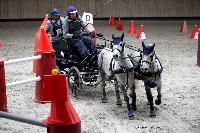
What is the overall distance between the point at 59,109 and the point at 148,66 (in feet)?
12.9

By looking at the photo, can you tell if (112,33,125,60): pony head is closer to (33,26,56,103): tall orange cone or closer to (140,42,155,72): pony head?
(140,42,155,72): pony head

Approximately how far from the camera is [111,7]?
78.9 ft

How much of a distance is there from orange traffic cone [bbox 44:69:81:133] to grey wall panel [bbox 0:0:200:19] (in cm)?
1999

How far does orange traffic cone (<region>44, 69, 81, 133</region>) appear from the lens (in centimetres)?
372

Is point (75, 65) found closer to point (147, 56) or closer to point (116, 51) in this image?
point (116, 51)

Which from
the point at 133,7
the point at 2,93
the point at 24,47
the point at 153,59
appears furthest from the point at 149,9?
the point at 2,93

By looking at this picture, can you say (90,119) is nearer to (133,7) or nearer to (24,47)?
(24,47)

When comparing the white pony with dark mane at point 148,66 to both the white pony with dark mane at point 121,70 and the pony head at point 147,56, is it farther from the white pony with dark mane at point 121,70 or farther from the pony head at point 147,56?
the white pony with dark mane at point 121,70

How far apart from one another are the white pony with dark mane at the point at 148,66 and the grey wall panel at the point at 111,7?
1585 cm

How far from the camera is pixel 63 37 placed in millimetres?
9664

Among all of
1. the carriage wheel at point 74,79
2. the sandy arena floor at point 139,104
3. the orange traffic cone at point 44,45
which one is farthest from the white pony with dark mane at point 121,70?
the orange traffic cone at point 44,45

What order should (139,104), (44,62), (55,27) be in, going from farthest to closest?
(55,27), (139,104), (44,62)

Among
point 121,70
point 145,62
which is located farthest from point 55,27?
point 145,62

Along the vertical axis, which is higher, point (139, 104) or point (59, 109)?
point (59, 109)
